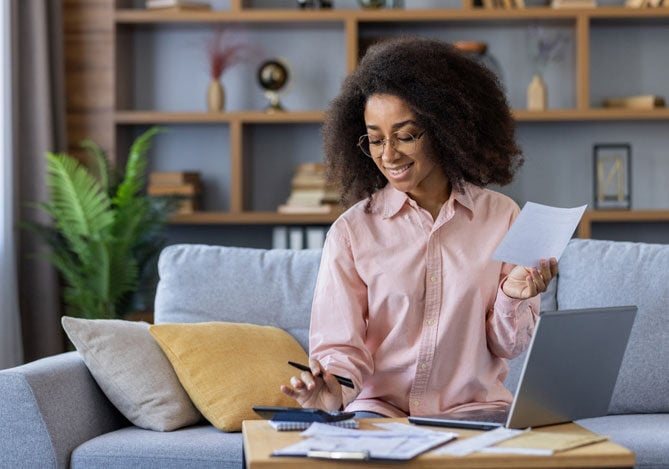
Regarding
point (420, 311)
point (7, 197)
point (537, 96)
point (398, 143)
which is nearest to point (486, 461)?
point (420, 311)

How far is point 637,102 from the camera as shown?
4.64m

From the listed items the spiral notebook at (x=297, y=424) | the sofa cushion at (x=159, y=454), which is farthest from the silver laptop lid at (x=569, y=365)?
the sofa cushion at (x=159, y=454)

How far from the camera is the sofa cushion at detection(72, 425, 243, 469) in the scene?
95.0 inches

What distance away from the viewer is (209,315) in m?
2.92

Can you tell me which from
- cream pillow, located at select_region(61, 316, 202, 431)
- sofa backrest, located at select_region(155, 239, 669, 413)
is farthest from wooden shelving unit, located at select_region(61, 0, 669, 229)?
cream pillow, located at select_region(61, 316, 202, 431)

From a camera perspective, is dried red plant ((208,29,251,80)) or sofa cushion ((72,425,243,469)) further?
dried red plant ((208,29,251,80))

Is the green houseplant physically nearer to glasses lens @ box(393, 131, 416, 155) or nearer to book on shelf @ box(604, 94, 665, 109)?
book on shelf @ box(604, 94, 665, 109)

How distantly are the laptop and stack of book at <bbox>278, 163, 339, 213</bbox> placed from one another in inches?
113

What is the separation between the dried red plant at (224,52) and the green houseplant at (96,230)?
1.64ft

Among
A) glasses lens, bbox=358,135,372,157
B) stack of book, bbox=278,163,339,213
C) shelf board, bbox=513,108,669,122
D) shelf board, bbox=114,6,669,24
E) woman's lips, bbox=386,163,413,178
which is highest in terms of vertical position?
shelf board, bbox=114,6,669,24

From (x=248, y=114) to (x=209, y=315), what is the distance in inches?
73.0

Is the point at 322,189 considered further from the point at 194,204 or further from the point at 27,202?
the point at 27,202

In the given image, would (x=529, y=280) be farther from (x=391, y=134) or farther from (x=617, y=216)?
(x=617, y=216)

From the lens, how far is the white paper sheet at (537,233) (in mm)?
1684
